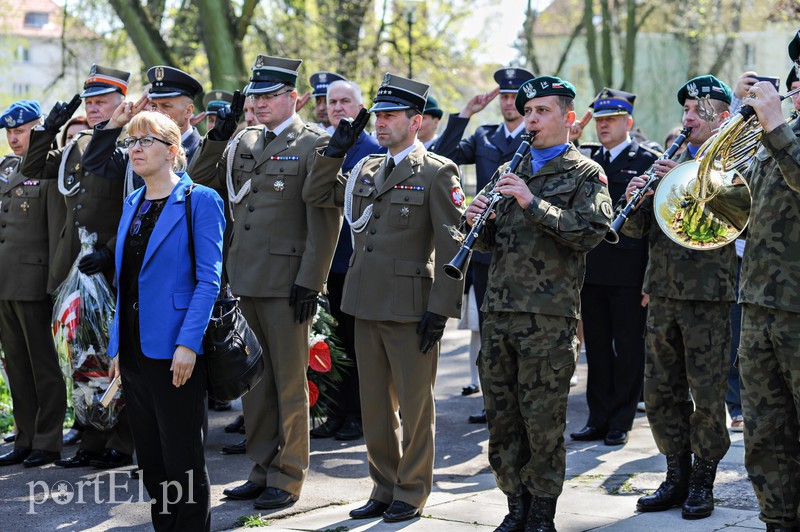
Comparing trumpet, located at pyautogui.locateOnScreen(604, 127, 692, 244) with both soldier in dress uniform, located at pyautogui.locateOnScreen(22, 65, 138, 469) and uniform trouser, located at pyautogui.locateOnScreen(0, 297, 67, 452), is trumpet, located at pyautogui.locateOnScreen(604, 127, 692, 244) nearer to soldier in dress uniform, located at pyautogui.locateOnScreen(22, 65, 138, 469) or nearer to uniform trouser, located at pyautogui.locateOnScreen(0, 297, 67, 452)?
soldier in dress uniform, located at pyautogui.locateOnScreen(22, 65, 138, 469)

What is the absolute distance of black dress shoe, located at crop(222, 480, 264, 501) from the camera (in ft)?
20.7

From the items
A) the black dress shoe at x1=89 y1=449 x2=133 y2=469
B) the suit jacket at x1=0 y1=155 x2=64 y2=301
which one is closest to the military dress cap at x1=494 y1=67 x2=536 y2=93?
the suit jacket at x1=0 y1=155 x2=64 y2=301

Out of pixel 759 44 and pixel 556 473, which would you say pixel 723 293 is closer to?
pixel 556 473

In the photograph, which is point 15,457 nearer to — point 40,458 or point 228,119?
point 40,458

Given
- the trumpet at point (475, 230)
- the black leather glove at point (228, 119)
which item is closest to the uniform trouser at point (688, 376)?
the trumpet at point (475, 230)

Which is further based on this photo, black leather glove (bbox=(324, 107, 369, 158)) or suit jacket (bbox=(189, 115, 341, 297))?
suit jacket (bbox=(189, 115, 341, 297))

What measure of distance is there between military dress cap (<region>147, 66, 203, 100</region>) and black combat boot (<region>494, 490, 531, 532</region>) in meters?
3.45

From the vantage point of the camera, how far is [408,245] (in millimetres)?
5973

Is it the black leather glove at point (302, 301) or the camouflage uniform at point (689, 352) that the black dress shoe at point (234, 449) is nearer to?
the black leather glove at point (302, 301)

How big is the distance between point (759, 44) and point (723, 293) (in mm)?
50820

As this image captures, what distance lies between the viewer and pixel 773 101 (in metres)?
4.52

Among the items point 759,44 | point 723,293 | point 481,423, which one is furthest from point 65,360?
point 759,44

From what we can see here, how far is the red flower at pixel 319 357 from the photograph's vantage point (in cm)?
756

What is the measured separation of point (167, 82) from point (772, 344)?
413cm
